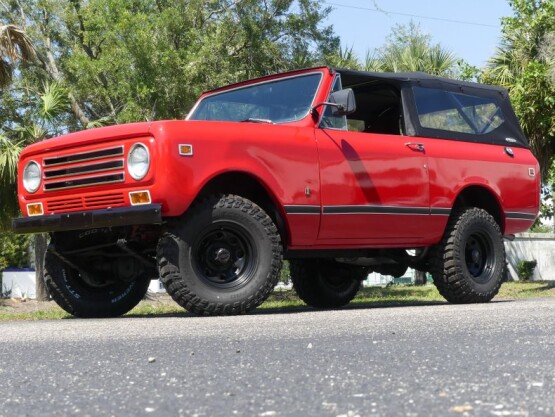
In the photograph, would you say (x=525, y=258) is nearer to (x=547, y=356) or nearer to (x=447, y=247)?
(x=447, y=247)

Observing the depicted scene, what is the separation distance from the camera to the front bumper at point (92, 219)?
6.03 metres

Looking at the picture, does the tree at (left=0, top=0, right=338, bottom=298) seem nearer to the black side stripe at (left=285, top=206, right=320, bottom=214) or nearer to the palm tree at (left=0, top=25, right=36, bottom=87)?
the palm tree at (left=0, top=25, right=36, bottom=87)

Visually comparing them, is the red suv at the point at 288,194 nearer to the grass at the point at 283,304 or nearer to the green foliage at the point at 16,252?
the grass at the point at 283,304

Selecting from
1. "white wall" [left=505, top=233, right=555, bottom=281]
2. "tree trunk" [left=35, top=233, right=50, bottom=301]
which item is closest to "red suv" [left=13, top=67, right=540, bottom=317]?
"tree trunk" [left=35, top=233, right=50, bottom=301]

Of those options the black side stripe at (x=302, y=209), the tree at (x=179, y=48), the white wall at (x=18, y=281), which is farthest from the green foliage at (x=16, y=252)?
the black side stripe at (x=302, y=209)

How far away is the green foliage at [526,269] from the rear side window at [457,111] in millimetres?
19264

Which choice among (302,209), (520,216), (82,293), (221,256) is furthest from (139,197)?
(520,216)

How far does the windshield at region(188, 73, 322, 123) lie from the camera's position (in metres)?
7.33

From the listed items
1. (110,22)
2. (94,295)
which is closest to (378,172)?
(94,295)

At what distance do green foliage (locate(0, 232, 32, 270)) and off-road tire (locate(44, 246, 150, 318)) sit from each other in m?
22.4

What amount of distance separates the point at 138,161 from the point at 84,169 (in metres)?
0.55

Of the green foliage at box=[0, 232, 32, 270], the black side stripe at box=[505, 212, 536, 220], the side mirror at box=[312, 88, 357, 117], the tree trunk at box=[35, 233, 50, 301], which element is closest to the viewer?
the side mirror at box=[312, 88, 357, 117]

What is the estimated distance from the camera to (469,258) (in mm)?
8242

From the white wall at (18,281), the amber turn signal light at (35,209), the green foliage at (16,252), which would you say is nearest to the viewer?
the amber turn signal light at (35,209)
